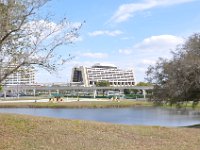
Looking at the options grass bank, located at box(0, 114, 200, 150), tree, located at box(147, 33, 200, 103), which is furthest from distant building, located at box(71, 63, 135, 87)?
grass bank, located at box(0, 114, 200, 150)

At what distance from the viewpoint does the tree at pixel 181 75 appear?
25.8 metres

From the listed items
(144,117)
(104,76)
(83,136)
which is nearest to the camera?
(83,136)

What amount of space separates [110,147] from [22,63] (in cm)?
406

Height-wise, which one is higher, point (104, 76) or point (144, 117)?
point (104, 76)

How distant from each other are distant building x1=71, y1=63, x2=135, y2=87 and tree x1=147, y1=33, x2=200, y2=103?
13310 cm

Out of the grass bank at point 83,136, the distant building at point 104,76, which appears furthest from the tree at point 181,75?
the distant building at point 104,76

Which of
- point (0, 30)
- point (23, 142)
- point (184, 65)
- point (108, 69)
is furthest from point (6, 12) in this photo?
point (108, 69)

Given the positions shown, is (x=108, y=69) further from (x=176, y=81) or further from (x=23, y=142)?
(x=23, y=142)

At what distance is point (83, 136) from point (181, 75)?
1281 cm

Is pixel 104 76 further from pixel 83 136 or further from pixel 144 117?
pixel 83 136

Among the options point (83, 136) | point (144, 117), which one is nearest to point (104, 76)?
point (144, 117)

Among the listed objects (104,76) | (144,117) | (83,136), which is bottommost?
(144,117)

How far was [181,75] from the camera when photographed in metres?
26.4

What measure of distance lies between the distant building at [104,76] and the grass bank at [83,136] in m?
145
